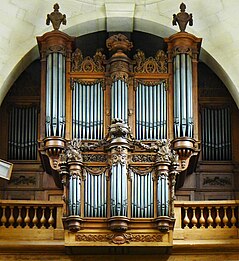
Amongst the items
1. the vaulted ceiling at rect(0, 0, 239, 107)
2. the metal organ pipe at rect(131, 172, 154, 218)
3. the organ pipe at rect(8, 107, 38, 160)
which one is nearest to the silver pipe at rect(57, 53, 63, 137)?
the vaulted ceiling at rect(0, 0, 239, 107)

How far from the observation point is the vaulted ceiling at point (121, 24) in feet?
77.3

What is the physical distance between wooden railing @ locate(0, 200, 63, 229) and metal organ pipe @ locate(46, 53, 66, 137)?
1.50m

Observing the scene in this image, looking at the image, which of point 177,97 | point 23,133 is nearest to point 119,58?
point 177,97

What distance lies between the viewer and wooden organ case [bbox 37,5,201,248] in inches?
840

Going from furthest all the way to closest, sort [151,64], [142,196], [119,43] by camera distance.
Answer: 1. [151,64]
2. [119,43]
3. [142,196]

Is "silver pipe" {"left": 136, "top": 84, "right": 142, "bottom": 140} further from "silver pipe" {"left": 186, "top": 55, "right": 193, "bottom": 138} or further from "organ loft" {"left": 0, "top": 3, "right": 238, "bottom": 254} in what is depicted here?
"silver pipe" {"left": 186, "top": 55, "right": 193, "bottom": 138}

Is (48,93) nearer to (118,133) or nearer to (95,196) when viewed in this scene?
(118,133)

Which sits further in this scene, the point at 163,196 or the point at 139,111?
the point at 139,111

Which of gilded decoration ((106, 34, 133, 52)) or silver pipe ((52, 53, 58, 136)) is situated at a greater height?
gilded decoration ((106, 34, 133, 52))

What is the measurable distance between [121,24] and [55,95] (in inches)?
95.5

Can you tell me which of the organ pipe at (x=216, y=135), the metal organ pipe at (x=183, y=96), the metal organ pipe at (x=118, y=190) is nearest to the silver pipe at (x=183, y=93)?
the metal organ pipe at (x=183, y=96)

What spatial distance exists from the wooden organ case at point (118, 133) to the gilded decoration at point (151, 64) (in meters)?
0.02

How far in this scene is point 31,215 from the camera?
73.2 ft

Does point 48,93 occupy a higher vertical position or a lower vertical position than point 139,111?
higher
